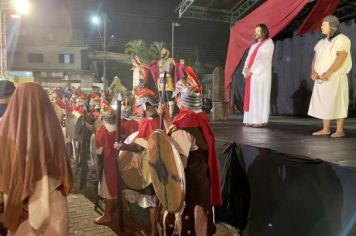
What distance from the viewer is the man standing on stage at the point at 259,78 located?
20.2 feet

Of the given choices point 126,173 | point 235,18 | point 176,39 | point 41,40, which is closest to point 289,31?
point 235,18

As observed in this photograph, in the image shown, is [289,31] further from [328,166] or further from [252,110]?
[328,166]

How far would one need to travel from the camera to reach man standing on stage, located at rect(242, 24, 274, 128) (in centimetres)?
615

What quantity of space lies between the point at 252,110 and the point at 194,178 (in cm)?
348

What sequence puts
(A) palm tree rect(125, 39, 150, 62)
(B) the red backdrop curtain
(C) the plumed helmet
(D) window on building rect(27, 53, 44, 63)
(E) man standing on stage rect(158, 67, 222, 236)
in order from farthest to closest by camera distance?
(D) window on building rect(27, 53, 44, 63) → (A) palm tree rect(125, 39, 150, 62) → (B) the red backdrop curtain → (C) the plumed helmet → (E) man standing on stage rect(158, 67, 222, 236)

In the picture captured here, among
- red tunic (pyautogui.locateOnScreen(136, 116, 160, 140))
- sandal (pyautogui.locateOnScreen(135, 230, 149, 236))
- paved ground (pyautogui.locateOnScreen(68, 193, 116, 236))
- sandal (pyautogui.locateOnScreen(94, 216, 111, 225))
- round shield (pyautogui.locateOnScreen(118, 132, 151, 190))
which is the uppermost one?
red tunic (pyautogui.locateOnScreen(136, 116, 160, 140))

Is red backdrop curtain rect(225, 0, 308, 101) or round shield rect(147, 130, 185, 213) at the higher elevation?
red backdrop curtain rect(225, 0, 308, 101)

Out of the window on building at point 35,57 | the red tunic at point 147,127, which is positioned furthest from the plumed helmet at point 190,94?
the window on building at point 35,57

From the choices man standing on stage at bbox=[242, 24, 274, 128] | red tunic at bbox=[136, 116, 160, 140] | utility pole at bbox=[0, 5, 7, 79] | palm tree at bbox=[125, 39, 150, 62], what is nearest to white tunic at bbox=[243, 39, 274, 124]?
man standing on stage at bbox=[242, 24, 274, 128]

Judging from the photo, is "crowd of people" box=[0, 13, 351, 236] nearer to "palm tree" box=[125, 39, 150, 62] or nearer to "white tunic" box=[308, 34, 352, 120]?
"white tunic" box=[308, 34, 352, 120]

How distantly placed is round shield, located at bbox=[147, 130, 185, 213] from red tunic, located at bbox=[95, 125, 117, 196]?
157cm

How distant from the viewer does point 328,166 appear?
125 inches

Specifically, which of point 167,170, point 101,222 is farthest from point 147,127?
point 101,222

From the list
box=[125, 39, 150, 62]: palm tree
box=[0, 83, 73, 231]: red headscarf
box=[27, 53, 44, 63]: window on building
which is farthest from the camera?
box=[27, 53, 44, 63]: window on building
